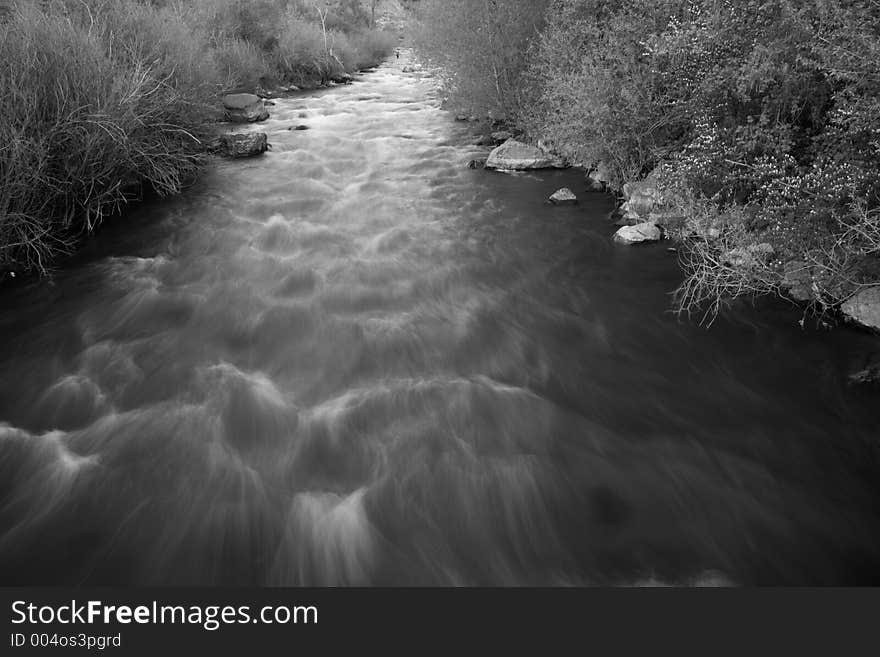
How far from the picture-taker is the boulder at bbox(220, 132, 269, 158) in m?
11.7

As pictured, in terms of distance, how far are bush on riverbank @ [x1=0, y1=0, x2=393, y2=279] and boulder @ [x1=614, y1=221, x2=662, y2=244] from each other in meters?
7.03

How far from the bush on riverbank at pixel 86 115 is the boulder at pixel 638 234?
7032mm

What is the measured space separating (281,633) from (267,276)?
520cm

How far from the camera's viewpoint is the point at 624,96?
8055 millimetres

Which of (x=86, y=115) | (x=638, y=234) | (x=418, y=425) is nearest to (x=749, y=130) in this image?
(x=638, y=234)

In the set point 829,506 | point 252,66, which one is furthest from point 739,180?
point 252,66

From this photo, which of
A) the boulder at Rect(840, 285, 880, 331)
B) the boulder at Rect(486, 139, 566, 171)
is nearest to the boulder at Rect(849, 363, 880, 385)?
the boulder at Rect(840, 285, 880, 331)

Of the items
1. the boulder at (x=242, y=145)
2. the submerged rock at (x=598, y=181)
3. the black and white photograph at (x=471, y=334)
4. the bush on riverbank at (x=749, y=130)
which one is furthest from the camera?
the boulder at (x=242, y=145)

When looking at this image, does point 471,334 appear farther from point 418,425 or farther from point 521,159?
point 521,159

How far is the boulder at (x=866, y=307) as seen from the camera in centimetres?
505

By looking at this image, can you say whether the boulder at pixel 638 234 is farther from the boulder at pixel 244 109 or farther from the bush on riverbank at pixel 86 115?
the boulder at pixel 244 109

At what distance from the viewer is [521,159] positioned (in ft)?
36.2

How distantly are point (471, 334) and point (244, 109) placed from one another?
1253 centimetres

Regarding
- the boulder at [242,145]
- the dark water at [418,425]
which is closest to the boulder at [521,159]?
the dark water at [418,425]
